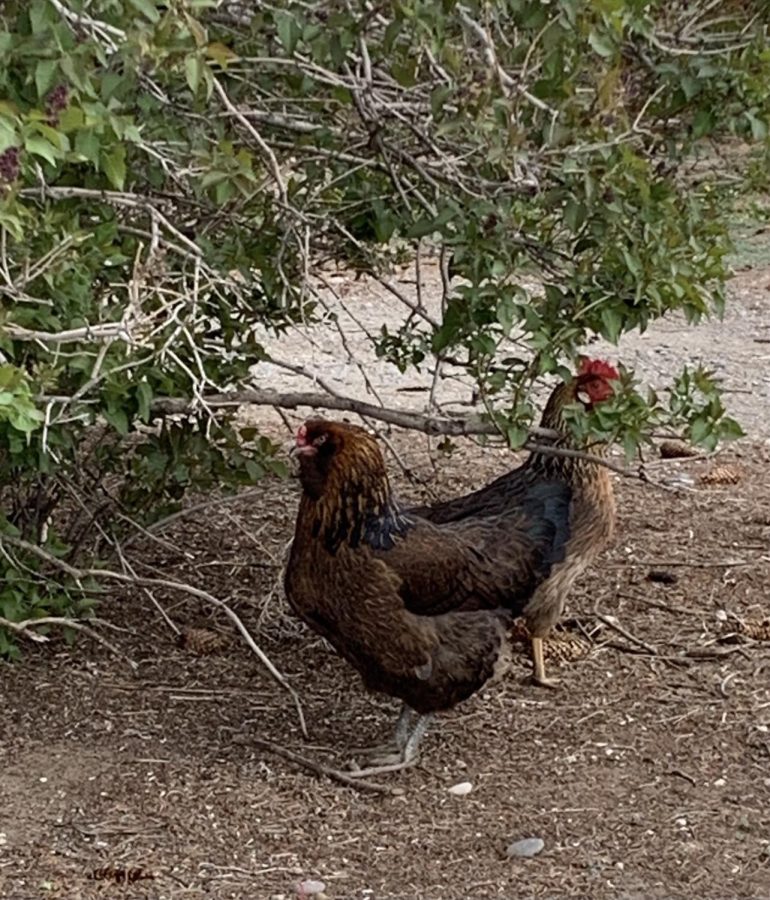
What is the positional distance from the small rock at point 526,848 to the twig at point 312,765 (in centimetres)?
49

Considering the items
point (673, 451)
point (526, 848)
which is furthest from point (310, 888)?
point (673, 451)

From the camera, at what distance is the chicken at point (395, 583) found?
15.3ft

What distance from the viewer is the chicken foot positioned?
15.2 feet

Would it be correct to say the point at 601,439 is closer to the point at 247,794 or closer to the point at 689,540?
the point at 247,794

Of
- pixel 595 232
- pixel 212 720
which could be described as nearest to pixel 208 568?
pixel 212 720

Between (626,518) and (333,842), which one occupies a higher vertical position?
(626,518)

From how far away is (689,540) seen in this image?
654 cm

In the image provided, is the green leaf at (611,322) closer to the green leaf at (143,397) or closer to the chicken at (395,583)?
the chicken at (395,583)

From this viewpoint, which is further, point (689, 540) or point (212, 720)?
point (689, 540)

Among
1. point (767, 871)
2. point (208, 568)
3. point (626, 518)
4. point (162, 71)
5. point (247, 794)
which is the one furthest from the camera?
point (626, 518)

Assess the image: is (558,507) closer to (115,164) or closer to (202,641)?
(202,641)

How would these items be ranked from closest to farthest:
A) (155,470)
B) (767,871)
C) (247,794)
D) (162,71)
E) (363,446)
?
(162,71) → (767,871) → (247,794) → (363,446) → (155,470)

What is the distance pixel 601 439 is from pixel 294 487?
2.21 m

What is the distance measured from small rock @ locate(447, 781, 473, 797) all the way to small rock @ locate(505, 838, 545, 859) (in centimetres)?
36
